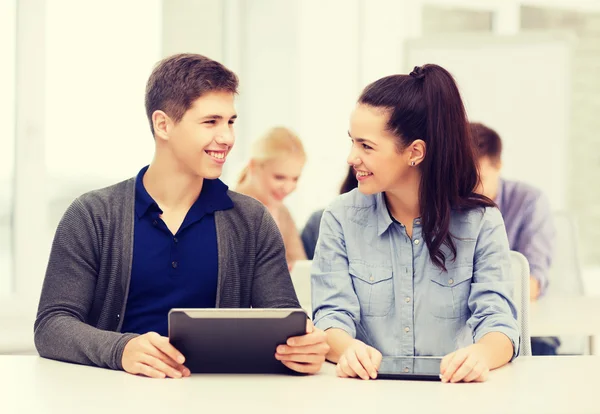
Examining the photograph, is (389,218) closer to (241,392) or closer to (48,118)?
(241,392)

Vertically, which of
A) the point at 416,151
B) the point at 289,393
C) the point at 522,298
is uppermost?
the point at 416,151

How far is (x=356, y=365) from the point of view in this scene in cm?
164

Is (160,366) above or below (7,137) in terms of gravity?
below

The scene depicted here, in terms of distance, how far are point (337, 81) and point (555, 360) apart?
384 centimetres

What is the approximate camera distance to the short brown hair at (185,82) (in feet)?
6.72

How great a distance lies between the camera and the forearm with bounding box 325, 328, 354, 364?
1833mm

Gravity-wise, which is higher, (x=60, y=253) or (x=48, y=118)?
(x=48, y=118)

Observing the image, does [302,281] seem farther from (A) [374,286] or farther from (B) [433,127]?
(B) [433,127]

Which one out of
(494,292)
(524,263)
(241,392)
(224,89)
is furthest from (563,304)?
(241,392)

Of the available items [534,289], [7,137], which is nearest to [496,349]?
[534,289]

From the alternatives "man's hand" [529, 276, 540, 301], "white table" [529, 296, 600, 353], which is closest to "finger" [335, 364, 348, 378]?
"white table" [529, 296, 600, 353]

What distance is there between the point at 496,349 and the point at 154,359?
69 centimetres

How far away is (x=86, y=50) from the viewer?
179 inches

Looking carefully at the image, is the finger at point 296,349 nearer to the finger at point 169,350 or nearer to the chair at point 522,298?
the finger at point 169,350
